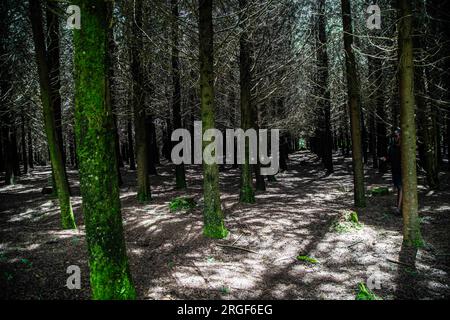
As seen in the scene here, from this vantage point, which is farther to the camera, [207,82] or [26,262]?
[207,82]

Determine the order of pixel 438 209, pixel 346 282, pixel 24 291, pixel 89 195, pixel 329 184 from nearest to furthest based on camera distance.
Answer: pixel 89 195 < pixel 24 291 < pixel 346 282 < pixel 438 209 < pixel 329 184

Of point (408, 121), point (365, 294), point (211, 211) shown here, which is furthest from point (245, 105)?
point (365, 294)

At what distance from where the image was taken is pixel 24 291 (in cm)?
432

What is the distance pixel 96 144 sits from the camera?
346 cm

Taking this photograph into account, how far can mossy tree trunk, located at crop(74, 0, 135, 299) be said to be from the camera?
345cm

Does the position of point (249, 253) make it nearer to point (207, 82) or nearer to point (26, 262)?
point (207, 82)

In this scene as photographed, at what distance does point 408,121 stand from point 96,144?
570cm

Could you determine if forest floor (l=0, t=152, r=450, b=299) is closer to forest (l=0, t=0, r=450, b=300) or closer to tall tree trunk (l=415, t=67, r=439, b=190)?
forest (l=0, t=0, r=450, b=300)

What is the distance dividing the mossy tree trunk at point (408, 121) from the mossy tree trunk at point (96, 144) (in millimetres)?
5513

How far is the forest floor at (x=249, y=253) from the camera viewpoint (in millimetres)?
4715

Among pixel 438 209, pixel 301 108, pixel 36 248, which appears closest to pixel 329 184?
pixel 301 108

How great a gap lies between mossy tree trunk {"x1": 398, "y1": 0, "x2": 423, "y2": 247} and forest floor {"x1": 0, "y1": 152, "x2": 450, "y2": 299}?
0.48 m
